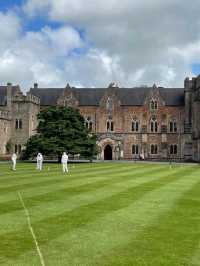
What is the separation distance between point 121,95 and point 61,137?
1186 inches

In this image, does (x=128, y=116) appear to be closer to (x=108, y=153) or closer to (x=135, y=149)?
(x=135, y=149)

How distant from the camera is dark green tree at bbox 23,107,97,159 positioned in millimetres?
66938

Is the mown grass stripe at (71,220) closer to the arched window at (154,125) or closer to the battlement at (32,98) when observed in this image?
the battlement at (32,98)

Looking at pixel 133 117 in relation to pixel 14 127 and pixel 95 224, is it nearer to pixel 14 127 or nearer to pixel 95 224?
pixel 14 127

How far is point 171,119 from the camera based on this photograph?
310 ft

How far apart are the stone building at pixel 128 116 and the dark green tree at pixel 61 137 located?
18892 mm

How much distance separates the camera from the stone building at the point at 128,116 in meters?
89.2

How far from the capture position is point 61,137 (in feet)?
226

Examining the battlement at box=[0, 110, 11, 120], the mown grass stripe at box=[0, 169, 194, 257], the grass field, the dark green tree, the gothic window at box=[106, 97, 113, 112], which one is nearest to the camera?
the grass field

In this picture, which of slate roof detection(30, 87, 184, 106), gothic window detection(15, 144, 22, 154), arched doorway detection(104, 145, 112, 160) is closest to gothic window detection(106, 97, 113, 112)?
slate roof detection(30, 87, 184, 106)

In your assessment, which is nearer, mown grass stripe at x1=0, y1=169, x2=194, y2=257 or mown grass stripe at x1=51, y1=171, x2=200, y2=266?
mown grass stripe at x1=51, y1=171, x2=200, y2=266

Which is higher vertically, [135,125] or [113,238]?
[135,125]

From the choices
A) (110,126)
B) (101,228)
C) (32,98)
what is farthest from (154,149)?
(101,228)

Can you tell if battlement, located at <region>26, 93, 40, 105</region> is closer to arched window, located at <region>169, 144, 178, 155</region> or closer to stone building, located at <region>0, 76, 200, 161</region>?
stone building, located at <region>0, 76, 200, 161</region>
